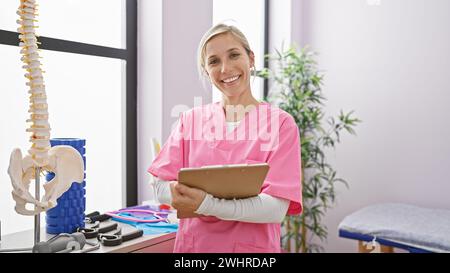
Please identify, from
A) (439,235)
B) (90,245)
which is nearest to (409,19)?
(439,235)

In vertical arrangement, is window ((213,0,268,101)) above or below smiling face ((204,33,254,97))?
above

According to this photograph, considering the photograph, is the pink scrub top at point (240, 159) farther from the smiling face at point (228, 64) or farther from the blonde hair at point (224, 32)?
the blonde hair at point (224, 32)

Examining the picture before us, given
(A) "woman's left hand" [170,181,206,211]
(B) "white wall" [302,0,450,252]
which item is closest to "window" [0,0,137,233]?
(A) "woman's left hand" [170,181,206,211]

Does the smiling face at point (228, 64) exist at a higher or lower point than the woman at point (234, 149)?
higher

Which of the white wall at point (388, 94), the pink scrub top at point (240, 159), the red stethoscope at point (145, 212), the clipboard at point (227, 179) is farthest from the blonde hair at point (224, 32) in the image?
the white wall at point (388, 94)

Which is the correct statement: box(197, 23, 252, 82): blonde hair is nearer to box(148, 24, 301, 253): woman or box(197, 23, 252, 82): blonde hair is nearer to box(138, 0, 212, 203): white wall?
box(148, 24, 301, 253): woman

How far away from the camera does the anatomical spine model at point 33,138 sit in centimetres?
114

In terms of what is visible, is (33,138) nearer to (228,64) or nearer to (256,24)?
(228,64)

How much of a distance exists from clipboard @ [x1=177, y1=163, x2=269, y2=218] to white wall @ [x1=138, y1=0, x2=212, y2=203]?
0.96m

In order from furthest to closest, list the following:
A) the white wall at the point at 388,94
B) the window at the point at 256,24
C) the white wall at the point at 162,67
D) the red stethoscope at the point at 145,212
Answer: the window at the point at 256,24, the white wall at the point at 388,94, the white wall at the point at 162,67, the red stethoscope at the point at 145,212

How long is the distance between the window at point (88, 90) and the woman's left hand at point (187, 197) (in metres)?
0.89

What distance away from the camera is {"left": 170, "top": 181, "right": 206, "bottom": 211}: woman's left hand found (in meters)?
1.05

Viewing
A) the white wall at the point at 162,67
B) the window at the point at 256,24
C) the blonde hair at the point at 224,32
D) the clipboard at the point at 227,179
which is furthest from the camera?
the window at the point at 256,24

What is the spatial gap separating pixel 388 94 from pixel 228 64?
6.57ft
